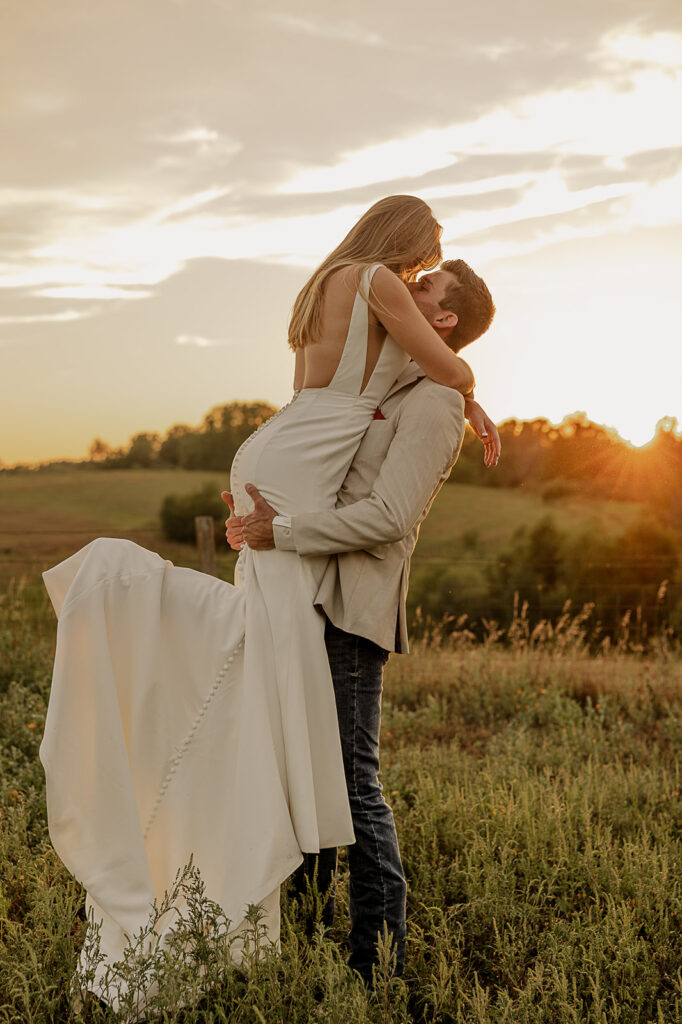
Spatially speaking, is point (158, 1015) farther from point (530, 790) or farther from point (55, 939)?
point (530, 790)

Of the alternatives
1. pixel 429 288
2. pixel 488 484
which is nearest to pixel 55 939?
pixel 429 288

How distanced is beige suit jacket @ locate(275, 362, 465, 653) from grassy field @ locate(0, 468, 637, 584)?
2622cm

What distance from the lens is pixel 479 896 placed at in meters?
3.35

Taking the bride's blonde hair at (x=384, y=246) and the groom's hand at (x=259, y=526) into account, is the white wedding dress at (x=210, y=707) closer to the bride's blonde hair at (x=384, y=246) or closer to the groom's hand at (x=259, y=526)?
the groom's hand at (x=259, y=526)

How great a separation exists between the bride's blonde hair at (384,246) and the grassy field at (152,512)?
26235 mm

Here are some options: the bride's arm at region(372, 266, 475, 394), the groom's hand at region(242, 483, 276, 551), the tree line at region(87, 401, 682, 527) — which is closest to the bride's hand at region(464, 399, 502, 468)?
the bride's arm at region(372, 266, 475, 394)

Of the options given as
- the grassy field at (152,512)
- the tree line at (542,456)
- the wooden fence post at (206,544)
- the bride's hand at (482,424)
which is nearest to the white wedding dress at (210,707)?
the bride's hand at (482,424)

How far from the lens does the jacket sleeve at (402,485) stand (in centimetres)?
246

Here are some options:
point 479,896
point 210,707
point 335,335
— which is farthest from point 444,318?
point 479,896

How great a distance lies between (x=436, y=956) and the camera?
292cm

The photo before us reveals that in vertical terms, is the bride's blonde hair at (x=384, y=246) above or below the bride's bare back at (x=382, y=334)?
above

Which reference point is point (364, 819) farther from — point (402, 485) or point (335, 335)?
point (335, 335)

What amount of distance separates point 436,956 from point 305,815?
2.97ft

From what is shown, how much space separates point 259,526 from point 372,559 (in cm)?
34
